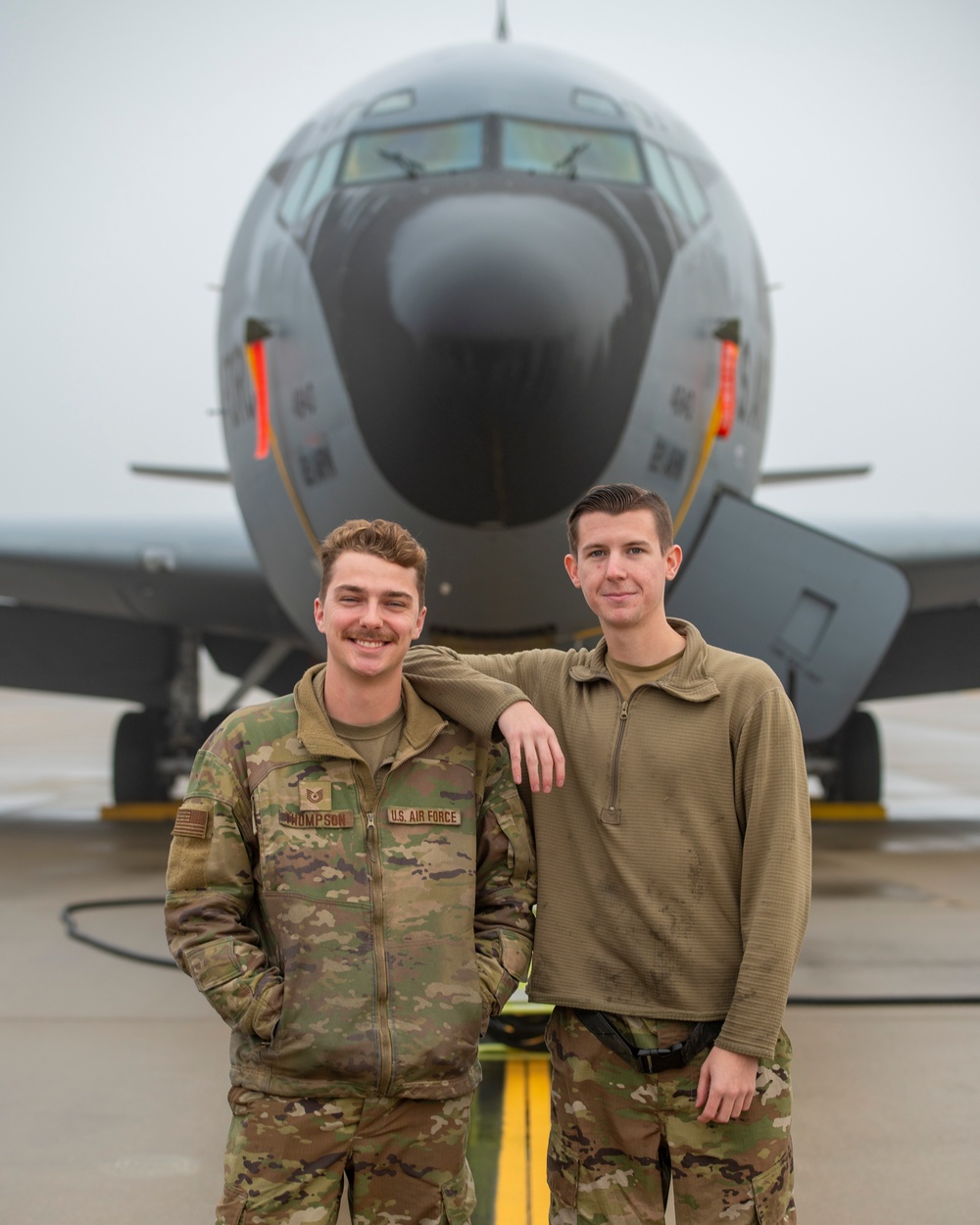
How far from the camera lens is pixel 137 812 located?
32.2 feet

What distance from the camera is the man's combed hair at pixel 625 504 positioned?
7.00 ft

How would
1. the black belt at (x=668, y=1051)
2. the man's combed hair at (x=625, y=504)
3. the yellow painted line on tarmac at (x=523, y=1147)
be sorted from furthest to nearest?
the yellow painted line on tarmac at (x=523, y=1147) → the man's combed hair at (x=625, y=504) → the black belt at (x=668, y=1051)

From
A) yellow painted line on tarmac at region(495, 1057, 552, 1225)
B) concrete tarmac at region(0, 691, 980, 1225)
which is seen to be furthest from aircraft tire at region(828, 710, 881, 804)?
yellow painted line on tarmac at region(495, 1057, 552, 1225)

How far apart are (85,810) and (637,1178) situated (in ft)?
30.9

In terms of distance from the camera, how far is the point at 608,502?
2141 mm

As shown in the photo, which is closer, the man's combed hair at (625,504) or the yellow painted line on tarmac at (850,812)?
the man's combed hair at (625,504)

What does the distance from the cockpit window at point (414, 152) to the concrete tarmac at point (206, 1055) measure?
3.59 m

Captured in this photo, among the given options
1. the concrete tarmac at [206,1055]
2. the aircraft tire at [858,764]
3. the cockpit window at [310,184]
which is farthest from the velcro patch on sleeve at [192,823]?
the aircraft tire at [858,764]

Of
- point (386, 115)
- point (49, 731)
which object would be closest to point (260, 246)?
point (386, 115)

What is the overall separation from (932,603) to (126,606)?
21.7ft

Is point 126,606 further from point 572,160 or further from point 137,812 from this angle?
point 572,160

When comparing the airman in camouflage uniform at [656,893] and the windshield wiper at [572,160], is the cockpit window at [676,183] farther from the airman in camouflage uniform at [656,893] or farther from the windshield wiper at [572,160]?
the airman in camouflage uniform at [656,893]

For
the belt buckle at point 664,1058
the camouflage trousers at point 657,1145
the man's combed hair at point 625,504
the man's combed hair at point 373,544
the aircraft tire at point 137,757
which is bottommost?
the aircraft tire at point 137,757

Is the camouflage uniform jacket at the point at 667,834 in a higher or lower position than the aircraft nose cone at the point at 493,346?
lower
